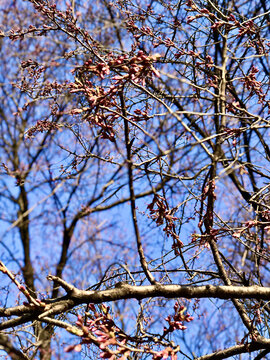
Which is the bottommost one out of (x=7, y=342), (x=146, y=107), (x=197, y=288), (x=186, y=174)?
(x=7, y=342)

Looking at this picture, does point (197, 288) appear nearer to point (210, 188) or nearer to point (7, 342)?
point (210, 188)

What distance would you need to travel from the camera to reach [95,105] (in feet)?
8.14

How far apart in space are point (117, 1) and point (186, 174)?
2499mm

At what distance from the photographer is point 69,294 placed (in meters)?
2.64

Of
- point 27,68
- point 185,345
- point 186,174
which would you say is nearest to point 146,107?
point 186,174

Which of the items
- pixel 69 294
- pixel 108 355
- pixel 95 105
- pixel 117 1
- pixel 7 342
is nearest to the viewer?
pixel 7 342

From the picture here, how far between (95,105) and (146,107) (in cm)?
208

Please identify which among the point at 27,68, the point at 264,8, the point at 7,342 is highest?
the point at 264,8

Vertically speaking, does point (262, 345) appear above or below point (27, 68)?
below

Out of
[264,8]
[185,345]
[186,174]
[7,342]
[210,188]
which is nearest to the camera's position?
[7,342]

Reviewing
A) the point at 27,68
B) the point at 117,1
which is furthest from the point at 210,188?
the point at 117,1

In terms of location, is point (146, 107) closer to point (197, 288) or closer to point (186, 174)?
point (186, 174)

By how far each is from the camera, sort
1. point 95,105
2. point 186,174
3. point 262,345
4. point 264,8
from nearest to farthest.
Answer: point 95,105, point 262,345, point 186,174, point 264,8

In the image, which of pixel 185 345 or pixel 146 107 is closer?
pixel 146 107
